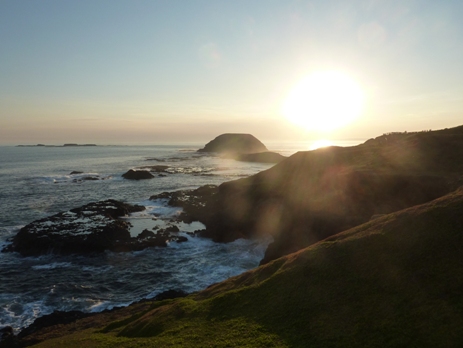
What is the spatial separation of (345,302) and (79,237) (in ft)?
125

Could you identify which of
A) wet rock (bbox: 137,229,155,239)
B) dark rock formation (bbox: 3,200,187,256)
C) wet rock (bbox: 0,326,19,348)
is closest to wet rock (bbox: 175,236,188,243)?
dark rock formation (bbox: 3,200,187,256)

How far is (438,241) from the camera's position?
1677cm

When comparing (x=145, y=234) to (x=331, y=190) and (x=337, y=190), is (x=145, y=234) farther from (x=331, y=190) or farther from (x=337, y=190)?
(x=337, y=190)

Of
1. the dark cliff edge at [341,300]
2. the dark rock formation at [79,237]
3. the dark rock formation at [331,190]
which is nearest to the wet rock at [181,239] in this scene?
the dark rock formation at [79,237]

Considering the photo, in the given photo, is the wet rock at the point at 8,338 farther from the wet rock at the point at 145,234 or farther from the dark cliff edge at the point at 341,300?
the wet rock at the point at 145,234

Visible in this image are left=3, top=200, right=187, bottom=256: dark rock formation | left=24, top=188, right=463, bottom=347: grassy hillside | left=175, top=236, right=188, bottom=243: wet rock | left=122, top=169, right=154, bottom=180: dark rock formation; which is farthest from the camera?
left=122, top=169, right=154, bottom=180: dark rock formation

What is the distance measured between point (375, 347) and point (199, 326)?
8846 mm

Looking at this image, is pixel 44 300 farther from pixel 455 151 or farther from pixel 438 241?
pixel 455 151

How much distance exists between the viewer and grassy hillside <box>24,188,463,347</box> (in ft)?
42.9

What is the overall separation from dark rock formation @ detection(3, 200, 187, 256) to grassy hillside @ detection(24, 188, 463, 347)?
1918 centimetres

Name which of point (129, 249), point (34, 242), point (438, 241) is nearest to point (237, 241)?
point (129, 249)

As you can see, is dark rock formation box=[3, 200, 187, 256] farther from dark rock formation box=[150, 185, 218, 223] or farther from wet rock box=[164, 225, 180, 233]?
dark rock formation box=[150, 185, 218, 223]

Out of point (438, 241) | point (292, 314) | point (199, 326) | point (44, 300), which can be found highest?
point (438, 241)

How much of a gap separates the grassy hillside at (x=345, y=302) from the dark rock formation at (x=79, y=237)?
1918cm
